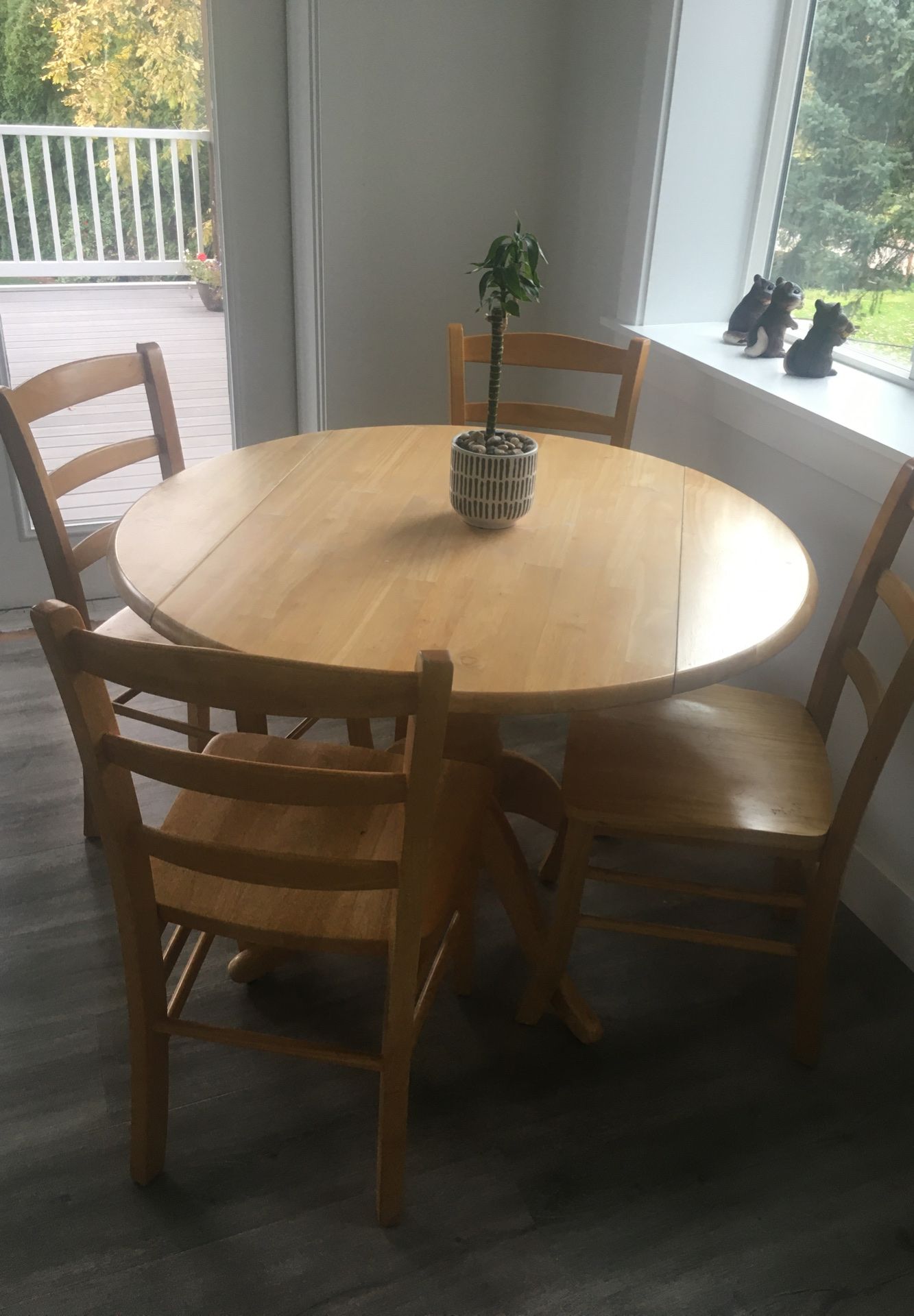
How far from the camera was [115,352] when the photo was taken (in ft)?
8.99

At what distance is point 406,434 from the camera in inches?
76.6

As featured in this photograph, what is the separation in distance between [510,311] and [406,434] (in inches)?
23.7

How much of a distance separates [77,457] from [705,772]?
1.24 meters

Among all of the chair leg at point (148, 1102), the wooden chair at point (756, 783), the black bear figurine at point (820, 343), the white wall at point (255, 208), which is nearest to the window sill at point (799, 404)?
the black bear figurine at point (820, 343)

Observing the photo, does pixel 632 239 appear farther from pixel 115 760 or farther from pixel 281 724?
pixel 115 760

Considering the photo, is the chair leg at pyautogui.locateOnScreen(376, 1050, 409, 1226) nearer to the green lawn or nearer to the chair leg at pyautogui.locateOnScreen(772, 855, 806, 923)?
the chair leg at pyautogui.locateOnScreen(772, 855, 806, 923)

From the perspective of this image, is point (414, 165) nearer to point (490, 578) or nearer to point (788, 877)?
point (490, 578)

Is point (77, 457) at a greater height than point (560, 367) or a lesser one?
lesser

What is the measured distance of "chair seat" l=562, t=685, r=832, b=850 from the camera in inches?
54.9

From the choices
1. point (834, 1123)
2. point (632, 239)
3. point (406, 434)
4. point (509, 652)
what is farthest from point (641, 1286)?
point (632, 239)

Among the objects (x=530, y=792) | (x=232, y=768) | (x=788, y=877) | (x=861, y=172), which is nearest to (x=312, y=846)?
(x=232, y=768)

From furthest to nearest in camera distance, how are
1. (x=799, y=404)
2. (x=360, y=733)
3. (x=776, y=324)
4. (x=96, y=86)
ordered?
(x=96, y=86) < (x=776, y=324) < (x=360, y=733) < (x=799, y=404)

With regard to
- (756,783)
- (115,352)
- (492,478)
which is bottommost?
(756,783)

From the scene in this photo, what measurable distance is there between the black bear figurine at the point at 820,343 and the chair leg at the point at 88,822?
5.42 feet
